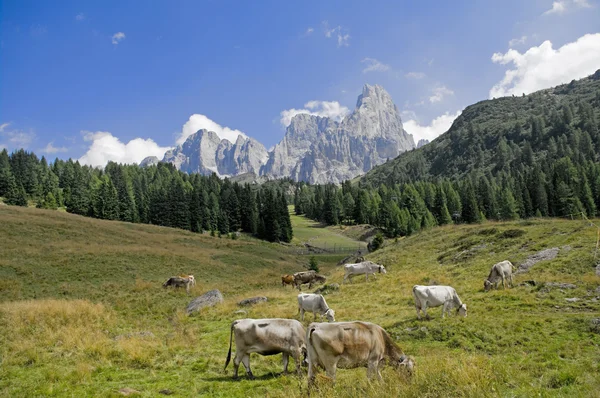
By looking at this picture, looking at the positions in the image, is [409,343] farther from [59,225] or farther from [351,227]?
[351,227]

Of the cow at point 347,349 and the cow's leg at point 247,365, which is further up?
the cow at point 347,349

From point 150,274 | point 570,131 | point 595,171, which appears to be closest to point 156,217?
point 150,274

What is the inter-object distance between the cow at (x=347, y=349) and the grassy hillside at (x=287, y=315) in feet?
1.80

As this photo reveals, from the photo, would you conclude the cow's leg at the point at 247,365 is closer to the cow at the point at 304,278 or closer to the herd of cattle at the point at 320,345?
the herd of cattle at the point at 320,345

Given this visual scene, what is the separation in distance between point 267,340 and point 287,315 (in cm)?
910

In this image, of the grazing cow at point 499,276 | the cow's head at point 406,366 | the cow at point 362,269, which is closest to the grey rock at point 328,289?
the cow at point 362,269

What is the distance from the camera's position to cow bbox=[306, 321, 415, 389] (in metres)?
9.23

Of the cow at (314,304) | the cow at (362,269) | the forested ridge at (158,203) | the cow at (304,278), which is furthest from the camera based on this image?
the forested ridge at (158,203)

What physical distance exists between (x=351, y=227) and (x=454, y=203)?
125ft

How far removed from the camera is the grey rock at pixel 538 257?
2598 cm

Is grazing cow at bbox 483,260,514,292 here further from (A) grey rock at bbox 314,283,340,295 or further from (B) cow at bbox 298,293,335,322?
(A) grey rock at bbox 314,283,340,295

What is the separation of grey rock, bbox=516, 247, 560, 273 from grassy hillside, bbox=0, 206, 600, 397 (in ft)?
2.40

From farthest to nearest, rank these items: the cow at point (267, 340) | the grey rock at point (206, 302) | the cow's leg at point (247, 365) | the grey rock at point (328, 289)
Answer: the grey rock at point (328, 289)
the grey rock at point (206, 302)
the cow at point (267, 340)
the cow's leg at point (247, 365)

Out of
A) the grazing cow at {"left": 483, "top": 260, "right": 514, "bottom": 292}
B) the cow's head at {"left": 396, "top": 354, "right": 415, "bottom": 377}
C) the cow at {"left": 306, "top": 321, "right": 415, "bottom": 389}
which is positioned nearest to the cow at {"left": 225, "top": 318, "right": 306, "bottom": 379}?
the cow at {"left": 306, "top": 321, "right": 415, "bottom": 389}
